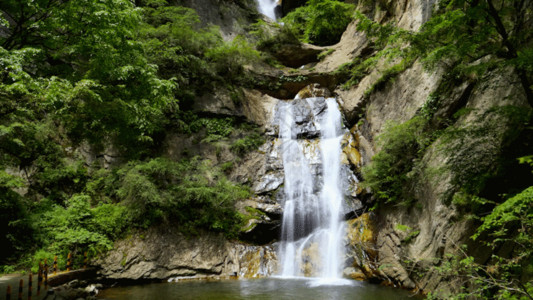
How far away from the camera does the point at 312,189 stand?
13.9 m

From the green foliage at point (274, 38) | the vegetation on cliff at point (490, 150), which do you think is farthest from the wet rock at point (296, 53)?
the vegetation on cliff at point (490, 150)

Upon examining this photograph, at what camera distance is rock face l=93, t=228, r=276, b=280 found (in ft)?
34.9

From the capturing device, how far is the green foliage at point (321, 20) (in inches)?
770

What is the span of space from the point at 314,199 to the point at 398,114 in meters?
5.13

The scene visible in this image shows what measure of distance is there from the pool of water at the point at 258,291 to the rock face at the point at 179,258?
72 centimetres

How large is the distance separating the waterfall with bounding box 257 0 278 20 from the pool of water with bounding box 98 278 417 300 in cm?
2502

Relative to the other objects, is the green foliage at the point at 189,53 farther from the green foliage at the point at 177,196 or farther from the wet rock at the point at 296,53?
the green foliage at the point at 177,196

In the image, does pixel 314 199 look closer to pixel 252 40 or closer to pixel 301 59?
pixel 301 59

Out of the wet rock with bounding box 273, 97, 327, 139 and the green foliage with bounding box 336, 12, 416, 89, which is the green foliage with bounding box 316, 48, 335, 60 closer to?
the green foliage with bounding box 336, 12, 416, 89

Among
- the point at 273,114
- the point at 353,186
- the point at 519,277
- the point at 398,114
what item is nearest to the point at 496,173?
the point at 519,277

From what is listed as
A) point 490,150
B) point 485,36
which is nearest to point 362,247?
point 490,150

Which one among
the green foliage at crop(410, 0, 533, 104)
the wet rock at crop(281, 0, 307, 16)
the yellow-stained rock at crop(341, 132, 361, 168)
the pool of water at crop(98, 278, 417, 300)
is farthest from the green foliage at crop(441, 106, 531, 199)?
the wet rock at crop(281, 0, 307, 16)

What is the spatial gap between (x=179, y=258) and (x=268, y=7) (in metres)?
25.6

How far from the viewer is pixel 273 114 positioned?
18203 millimetres
